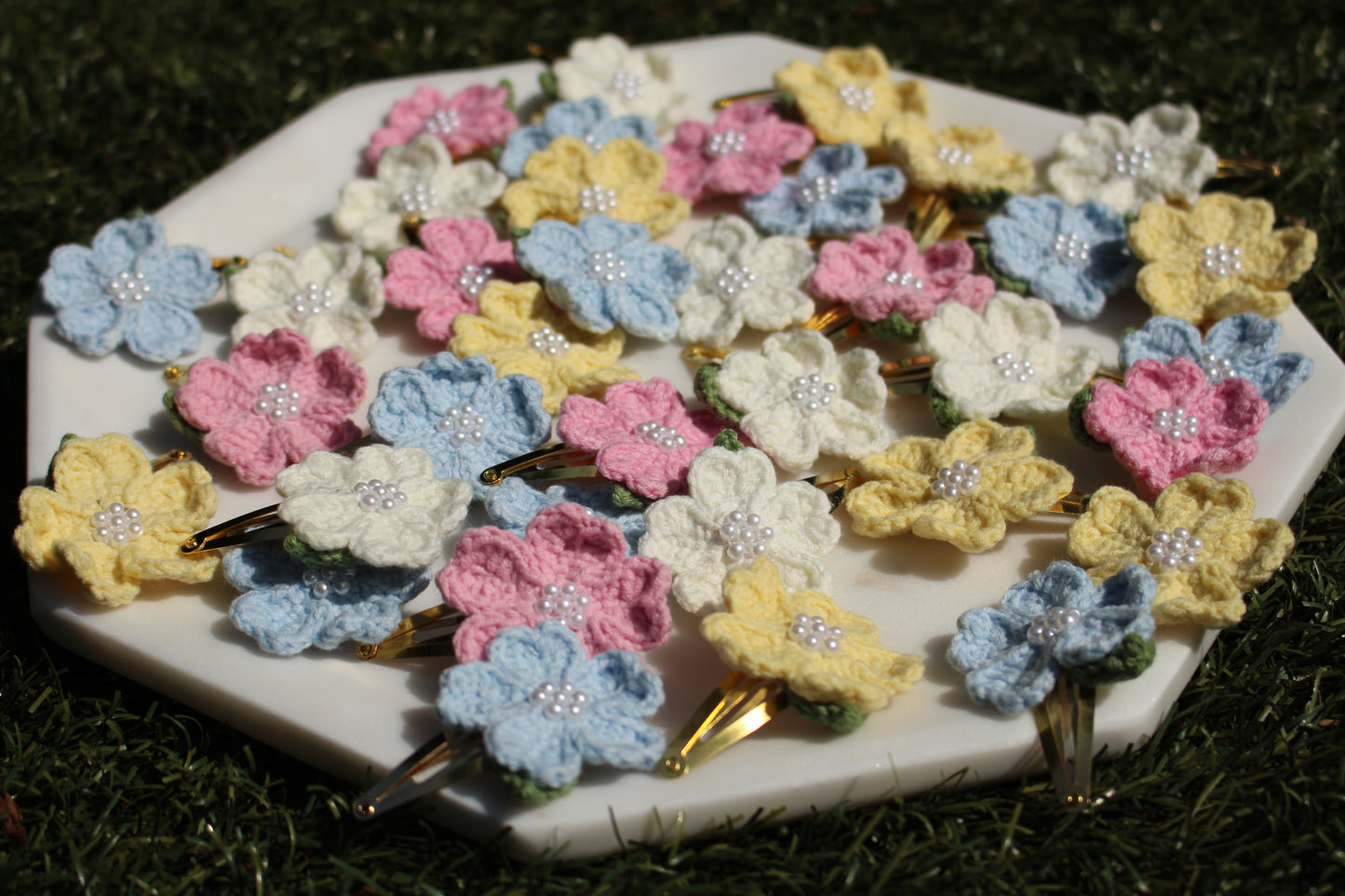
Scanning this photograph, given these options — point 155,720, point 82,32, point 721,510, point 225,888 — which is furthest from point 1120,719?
point 82,32

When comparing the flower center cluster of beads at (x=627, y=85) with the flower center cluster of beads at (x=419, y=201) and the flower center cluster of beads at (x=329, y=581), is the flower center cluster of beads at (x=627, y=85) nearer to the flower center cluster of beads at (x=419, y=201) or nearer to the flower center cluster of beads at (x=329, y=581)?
the flower center cluster of beads at (x=419, y=201)

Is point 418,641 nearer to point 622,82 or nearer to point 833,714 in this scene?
point 833,714

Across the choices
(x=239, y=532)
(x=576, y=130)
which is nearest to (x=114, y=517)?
(x=239, y=532)

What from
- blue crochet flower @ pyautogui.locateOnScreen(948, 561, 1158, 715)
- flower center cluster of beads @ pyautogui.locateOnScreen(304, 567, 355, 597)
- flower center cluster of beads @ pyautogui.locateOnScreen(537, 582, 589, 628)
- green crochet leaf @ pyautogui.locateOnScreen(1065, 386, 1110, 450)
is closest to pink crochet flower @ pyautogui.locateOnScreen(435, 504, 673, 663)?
flower center cluster of beads @ pyautogui.locateOnScreen(537, 582, 589, 628)

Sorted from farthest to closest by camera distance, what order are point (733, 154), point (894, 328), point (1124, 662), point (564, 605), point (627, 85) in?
point (627, 85)
point (733, 154)
point (894, 328)
point (564, 605)
point (1124, 662)

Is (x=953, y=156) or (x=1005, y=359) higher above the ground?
(x=953, y=156)

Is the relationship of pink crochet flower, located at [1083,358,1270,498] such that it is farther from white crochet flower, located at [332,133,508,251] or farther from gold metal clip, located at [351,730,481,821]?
white crochet flower, located at [332,133,508,251]

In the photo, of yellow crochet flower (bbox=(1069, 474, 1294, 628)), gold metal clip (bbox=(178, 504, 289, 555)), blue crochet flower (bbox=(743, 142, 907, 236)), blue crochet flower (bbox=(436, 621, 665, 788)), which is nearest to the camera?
blue crochet flower (bbox=(436, 621, 665, 788))

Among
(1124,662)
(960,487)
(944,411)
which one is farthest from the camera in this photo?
(944,411)
